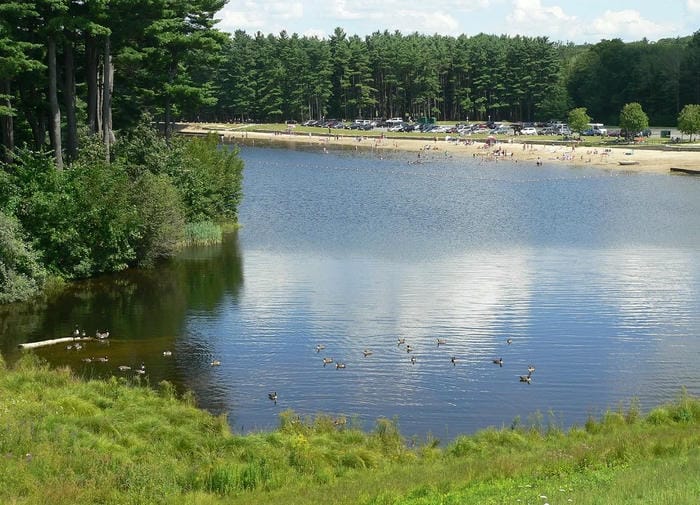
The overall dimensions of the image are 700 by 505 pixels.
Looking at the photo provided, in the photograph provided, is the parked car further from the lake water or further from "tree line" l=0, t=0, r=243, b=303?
"tree line" l=0, t=0, r=243, b=303

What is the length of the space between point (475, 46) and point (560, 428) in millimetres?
162431

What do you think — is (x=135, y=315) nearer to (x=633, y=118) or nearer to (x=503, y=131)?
(x=633, y=118)

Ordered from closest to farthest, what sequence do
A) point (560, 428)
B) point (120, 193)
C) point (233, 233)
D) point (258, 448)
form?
1. point (258, 448)
2. point (560, 428)
3. point (120, 193)
4. point (233, 233)

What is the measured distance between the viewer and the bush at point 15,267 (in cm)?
3772

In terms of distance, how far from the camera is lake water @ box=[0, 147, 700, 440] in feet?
92.6

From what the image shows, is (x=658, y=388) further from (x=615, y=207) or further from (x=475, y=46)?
(x=475, y=46)

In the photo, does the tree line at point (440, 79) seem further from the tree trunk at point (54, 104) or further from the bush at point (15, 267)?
the bush at point (15, 267)

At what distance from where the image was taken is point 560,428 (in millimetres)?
24688

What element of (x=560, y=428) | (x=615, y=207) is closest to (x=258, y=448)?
(x=560, y=428)

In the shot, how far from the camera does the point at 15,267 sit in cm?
3909

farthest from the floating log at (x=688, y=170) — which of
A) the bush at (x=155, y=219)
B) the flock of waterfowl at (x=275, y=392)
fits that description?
the flock of waterfowl at (x=275, y=392)

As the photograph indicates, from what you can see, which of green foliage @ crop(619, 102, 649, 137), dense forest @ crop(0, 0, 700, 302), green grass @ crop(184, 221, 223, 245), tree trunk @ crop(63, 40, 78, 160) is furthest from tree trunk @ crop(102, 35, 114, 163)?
green foliage @ crop(619, 102, 649, 137)

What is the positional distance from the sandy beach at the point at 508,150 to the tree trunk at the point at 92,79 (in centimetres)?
3900

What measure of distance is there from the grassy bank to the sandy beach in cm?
7517
